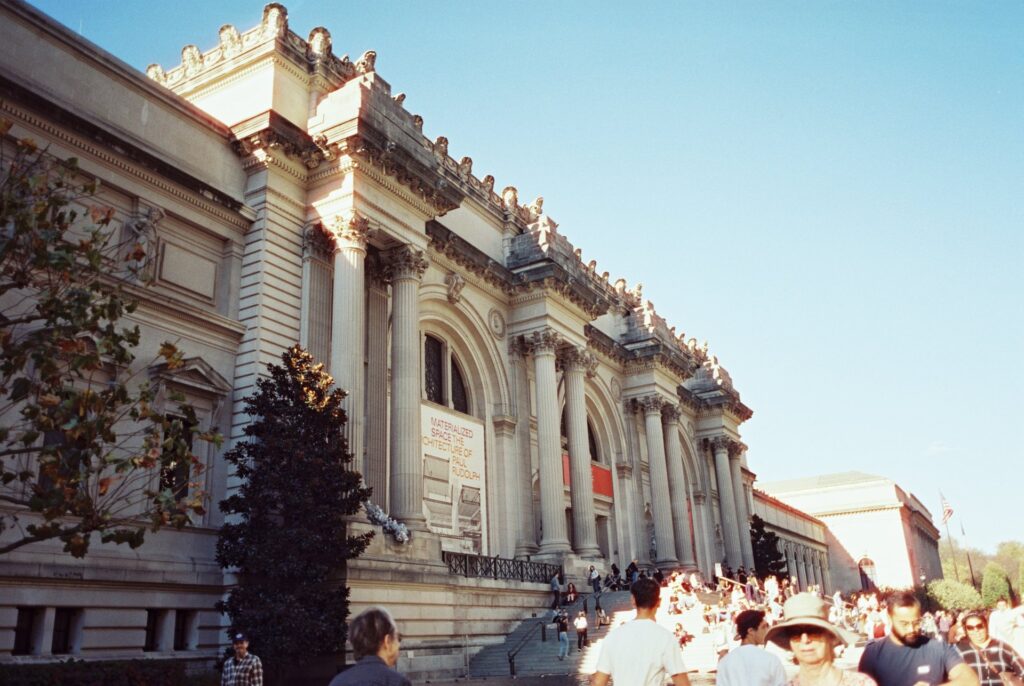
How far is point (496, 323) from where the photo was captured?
3528cm

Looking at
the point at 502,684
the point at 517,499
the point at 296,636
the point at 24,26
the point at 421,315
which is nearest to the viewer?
the point at 296,636

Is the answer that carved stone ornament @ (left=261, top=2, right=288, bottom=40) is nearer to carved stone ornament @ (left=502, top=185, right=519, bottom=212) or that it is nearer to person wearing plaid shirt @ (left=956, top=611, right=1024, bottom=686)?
carved stone ornament @ (left=502, top=185, right=519, bottom=212)

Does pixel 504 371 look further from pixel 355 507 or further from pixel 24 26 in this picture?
pixel 24 26

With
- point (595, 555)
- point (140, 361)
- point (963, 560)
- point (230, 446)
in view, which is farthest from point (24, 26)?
point (963, 560)

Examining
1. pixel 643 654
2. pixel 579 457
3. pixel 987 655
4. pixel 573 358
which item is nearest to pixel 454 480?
pixel 579 457

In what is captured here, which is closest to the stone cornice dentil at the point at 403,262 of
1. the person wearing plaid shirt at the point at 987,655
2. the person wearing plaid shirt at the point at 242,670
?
the person wearing plaid shirt at the point at 242,670

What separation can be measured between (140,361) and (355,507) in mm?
5954

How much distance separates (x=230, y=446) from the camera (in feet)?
71.7

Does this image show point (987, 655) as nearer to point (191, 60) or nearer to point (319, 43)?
point (319, 43)

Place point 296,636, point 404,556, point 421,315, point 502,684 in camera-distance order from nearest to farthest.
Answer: point 296,636 → point 502,684 → point 404,556 → point 421,315

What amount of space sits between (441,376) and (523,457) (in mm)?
4834

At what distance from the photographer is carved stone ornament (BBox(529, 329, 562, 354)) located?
3494cm

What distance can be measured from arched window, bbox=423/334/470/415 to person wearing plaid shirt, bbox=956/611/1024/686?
24.8m

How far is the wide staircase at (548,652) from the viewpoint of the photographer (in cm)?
2436
